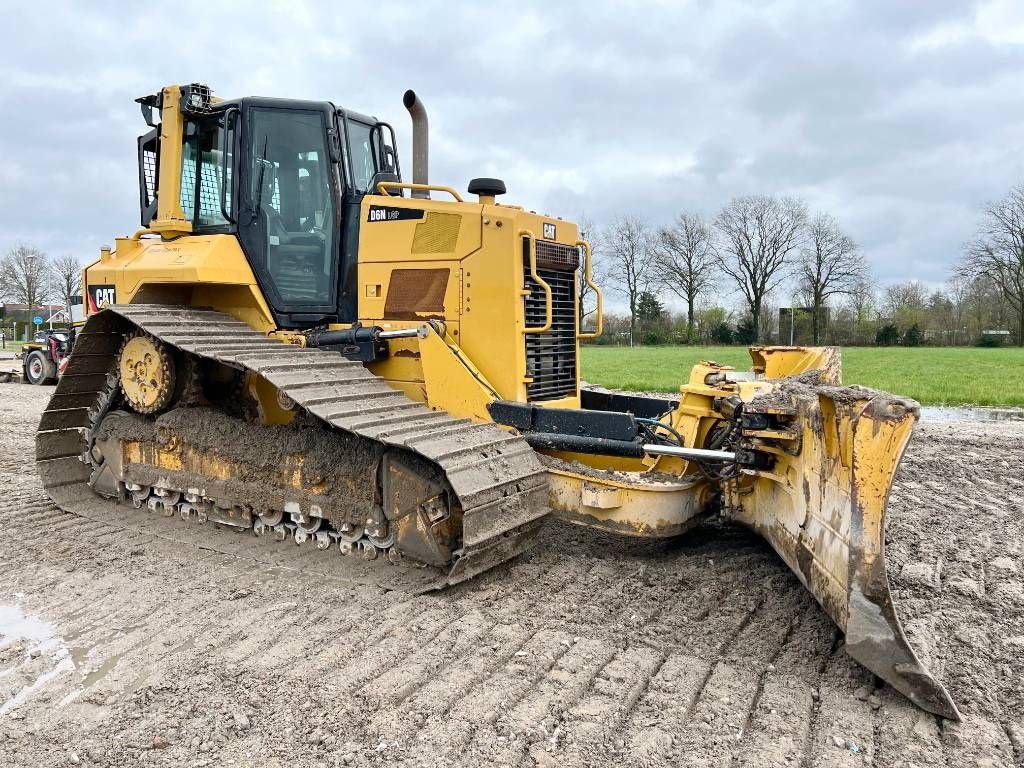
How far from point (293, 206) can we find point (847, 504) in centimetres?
449

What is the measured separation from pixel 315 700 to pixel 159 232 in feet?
14.7

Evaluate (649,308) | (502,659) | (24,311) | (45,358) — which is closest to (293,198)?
(502,659)

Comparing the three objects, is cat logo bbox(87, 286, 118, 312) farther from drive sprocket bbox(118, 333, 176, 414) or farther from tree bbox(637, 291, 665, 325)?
tree bbox(637, 291, 665, 325)

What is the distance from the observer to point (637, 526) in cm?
472

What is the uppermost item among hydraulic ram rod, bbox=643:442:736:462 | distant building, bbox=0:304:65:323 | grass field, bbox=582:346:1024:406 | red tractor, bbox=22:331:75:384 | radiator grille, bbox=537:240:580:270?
distant building, bbox=0:304:65:323

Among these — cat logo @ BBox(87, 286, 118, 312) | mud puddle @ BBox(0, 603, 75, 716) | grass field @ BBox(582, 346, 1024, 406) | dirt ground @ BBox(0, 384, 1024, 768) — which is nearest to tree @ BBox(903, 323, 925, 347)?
grass field @ BBox(582, 346, 1024, 406)

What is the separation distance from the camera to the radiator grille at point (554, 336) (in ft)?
18.2

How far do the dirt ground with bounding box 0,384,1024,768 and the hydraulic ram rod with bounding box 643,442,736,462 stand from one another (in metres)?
0.75

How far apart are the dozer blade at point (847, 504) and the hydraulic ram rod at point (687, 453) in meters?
0.18

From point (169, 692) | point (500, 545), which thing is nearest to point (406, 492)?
point (500, 545)

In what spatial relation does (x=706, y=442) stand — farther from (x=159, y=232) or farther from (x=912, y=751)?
(x=159, y=232)

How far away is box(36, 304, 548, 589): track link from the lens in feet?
14.5

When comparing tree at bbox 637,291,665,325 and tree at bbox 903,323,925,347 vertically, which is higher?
tree at bbox 637,291,665,325

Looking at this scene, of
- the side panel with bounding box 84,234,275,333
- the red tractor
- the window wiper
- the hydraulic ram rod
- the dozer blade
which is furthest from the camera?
the red tractor
